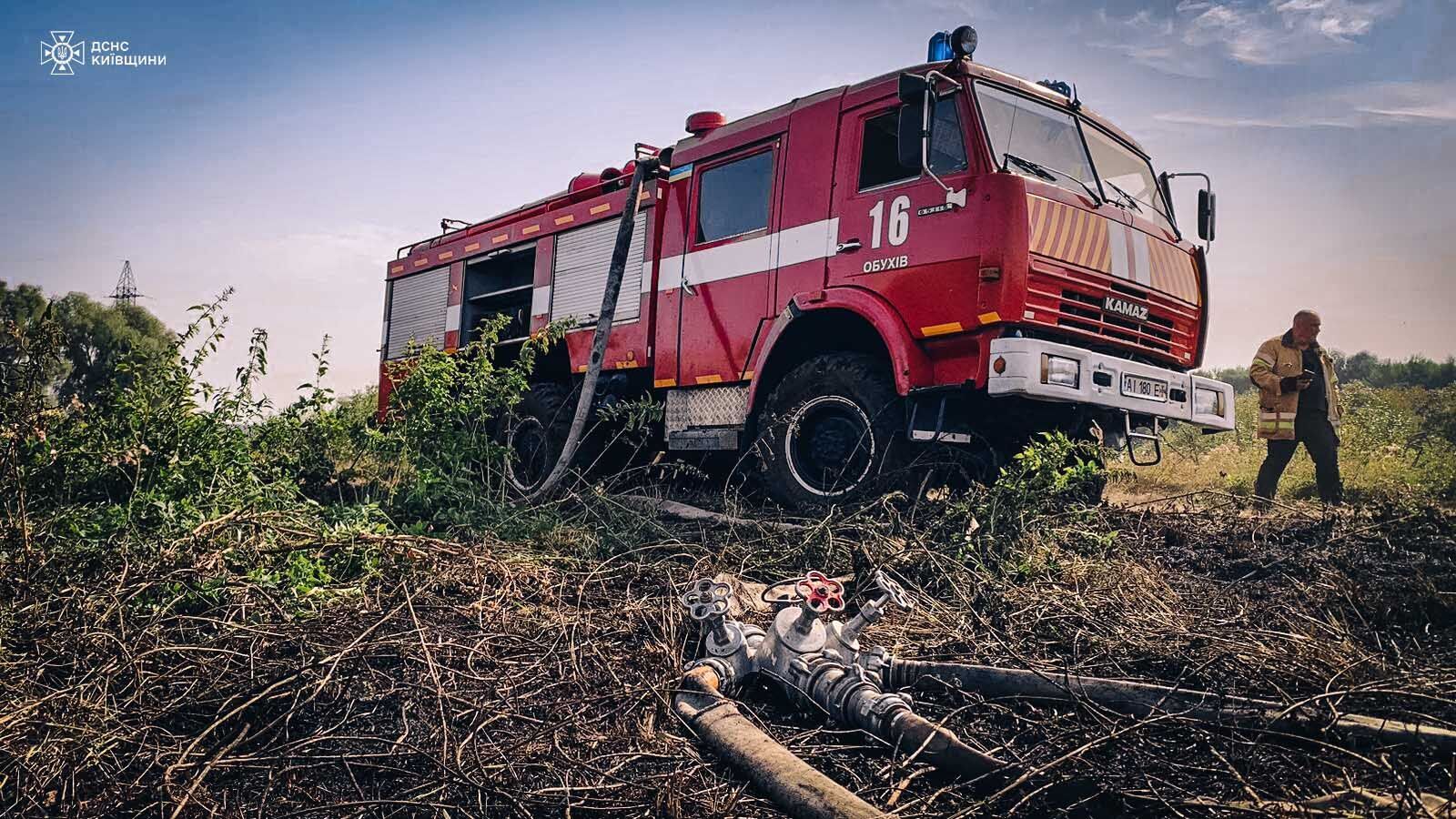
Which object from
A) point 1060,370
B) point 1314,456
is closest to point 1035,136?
point 1060,370

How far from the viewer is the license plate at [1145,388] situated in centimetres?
548

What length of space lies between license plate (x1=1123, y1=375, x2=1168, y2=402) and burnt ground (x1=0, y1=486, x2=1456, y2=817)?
116cm

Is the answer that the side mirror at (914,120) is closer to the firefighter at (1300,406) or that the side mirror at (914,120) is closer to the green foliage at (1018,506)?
the green foliage at (1018,506)

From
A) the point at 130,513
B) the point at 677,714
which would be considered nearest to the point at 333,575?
the point at 130,513

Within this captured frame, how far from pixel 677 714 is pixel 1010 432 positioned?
3829 millimetres

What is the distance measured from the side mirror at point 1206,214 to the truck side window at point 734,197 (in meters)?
3.18

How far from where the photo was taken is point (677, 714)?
2744 millimetres

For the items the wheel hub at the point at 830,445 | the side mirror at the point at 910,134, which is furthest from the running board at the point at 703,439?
the side mirror at the point at 910,134

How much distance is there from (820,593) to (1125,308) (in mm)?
3743

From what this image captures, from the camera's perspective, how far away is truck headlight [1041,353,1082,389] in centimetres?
505

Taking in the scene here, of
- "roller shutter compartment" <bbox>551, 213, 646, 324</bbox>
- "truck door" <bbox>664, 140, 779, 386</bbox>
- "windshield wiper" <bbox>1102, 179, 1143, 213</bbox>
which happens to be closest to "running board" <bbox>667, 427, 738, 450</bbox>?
"truck door" <bbox>664, 140, 779, 386</bbox>

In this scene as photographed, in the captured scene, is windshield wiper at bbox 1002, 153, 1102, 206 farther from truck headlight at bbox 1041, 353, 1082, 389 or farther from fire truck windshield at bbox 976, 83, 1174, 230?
truck headlight at bbox 1041, 353, 1082, 389

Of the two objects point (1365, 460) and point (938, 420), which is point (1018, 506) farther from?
point (1365, 460)

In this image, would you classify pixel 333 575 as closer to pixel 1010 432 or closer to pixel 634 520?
pixel 634 520
